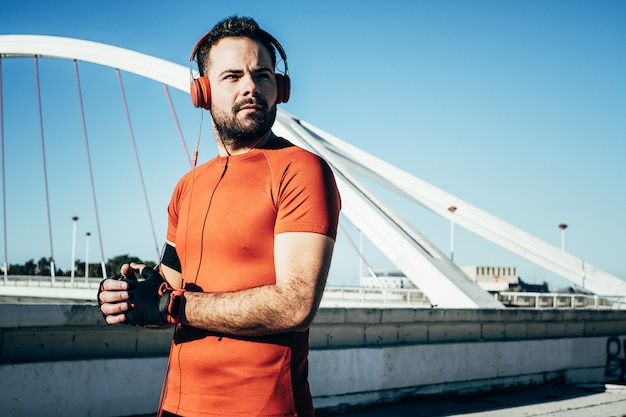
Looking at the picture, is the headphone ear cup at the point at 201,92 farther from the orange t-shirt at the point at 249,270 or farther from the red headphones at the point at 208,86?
the orange t-shirt at the point at 249,270

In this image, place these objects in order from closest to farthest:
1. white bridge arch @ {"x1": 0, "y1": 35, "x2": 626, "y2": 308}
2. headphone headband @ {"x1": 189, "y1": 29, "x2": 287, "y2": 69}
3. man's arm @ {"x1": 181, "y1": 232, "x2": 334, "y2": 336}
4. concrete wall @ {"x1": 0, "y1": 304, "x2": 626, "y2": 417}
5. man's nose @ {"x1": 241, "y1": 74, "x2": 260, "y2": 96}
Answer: man's arm @ {"x1": 181, "y1": 232, "x2": 334, "y2": 336} → man's nose @ {"x1": 241, "y1": 74, "x2": 260, "y2": 96} → headphone headband @ {"x1": 189, "y1": 29, "x2": 287, "y2": 69} → concrete wall @ {"x1": 0, "y1": 304, "x2": 626, "y2": 417} → white bridge arch @ {"x1": 0, "y1": 35, "x2": 626, "y2": 308}

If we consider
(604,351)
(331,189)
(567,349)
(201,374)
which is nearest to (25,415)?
(201,374)

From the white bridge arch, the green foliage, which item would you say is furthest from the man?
→ the green foliage

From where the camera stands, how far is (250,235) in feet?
6.14

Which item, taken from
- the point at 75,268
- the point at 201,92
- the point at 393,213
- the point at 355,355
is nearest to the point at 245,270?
the point at 201,92

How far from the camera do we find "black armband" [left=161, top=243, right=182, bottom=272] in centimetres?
225

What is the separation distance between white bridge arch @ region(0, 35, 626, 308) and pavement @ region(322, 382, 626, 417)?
2252 millimetres

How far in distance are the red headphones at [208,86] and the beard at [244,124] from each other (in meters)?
0.12

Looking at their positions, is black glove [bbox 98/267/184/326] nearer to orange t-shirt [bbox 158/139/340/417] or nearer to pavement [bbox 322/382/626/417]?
orange t-shirt [bbox 158/139/340/417]

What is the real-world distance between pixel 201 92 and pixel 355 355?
4.72 meters

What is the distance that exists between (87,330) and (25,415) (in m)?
0.72

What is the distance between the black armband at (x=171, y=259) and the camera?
2.25 metres

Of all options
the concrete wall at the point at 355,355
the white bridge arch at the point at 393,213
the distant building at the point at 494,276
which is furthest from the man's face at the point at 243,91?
the distant building at the point at 494,276

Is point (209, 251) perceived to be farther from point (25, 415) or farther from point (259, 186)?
point (25, 415)
